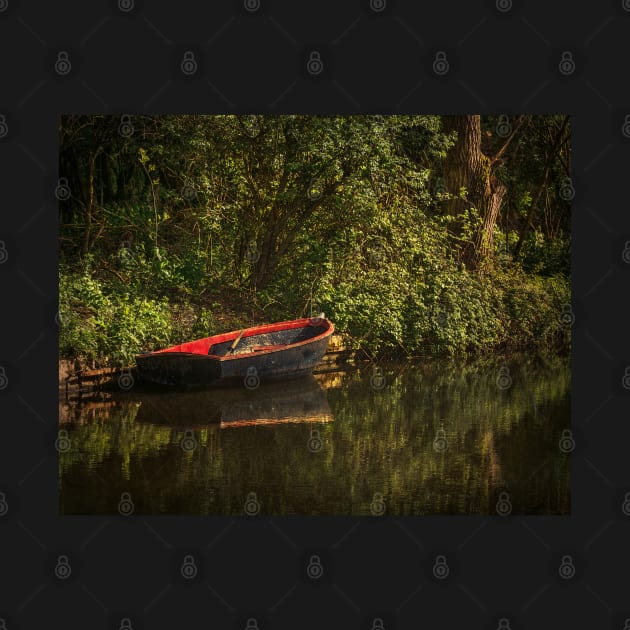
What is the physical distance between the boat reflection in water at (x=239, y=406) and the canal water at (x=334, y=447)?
0.02 m

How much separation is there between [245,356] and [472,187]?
Result: 11.5 ft

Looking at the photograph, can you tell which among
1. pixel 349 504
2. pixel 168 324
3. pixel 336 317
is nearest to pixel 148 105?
pixel 349 504

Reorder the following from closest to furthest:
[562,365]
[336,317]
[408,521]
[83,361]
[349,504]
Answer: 1. [408,521]
2. [349,504]
3. [562,365]
4. [83,361]
5. [336,317]

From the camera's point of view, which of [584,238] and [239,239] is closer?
[584,238]

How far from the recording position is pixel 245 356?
30.2 feet

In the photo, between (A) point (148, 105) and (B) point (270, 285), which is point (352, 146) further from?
(A) point (148, 105)

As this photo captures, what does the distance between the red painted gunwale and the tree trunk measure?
1.71 metres

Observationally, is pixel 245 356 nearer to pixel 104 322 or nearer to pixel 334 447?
pixel 104 322

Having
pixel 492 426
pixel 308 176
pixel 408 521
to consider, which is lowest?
pixel 408 521

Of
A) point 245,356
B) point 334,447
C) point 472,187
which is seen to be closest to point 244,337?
point 245,356

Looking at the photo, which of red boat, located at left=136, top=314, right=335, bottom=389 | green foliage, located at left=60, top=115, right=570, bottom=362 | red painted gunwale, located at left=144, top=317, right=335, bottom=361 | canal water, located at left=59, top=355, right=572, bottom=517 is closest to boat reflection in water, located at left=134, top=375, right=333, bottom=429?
canal water, located at left=59, top=355, right=572, bottom=517

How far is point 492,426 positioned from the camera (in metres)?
7.74

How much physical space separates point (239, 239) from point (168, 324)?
1078 mm

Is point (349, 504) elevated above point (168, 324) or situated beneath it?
situated beneath
